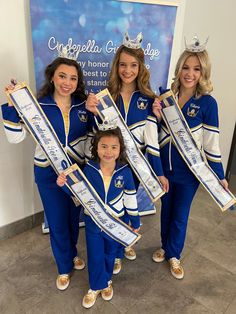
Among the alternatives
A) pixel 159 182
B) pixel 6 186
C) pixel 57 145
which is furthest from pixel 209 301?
pixel 6 186

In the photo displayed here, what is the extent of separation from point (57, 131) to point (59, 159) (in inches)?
5.9

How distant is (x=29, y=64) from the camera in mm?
1929

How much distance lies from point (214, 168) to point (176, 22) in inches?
49.6

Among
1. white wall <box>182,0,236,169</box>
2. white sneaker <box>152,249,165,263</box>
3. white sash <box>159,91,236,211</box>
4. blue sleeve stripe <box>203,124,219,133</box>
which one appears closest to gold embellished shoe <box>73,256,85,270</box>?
white sneaker <box>152,249,165,263</box>

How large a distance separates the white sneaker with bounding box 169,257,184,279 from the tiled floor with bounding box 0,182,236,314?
30 mm

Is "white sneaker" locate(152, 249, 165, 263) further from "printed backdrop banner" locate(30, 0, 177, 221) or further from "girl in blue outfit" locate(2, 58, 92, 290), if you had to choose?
"printed backdrop banner" locate(30, 0, 177, 221)

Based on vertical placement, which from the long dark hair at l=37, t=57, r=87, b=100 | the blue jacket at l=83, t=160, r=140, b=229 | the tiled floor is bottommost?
the tiled floor

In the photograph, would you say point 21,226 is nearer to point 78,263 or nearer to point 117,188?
point 78,263

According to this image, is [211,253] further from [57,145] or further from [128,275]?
[57,145]

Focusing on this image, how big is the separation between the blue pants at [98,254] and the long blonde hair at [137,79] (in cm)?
74

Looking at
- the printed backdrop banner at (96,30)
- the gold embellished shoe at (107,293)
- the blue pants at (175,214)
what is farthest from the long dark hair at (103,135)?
the gold embellished shoe at (107,293)

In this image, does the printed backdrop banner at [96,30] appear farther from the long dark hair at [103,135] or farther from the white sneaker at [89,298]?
the white sneaker at [89,298]

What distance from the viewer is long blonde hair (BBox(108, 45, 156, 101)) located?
1659mm

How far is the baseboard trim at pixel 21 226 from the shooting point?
225cm
